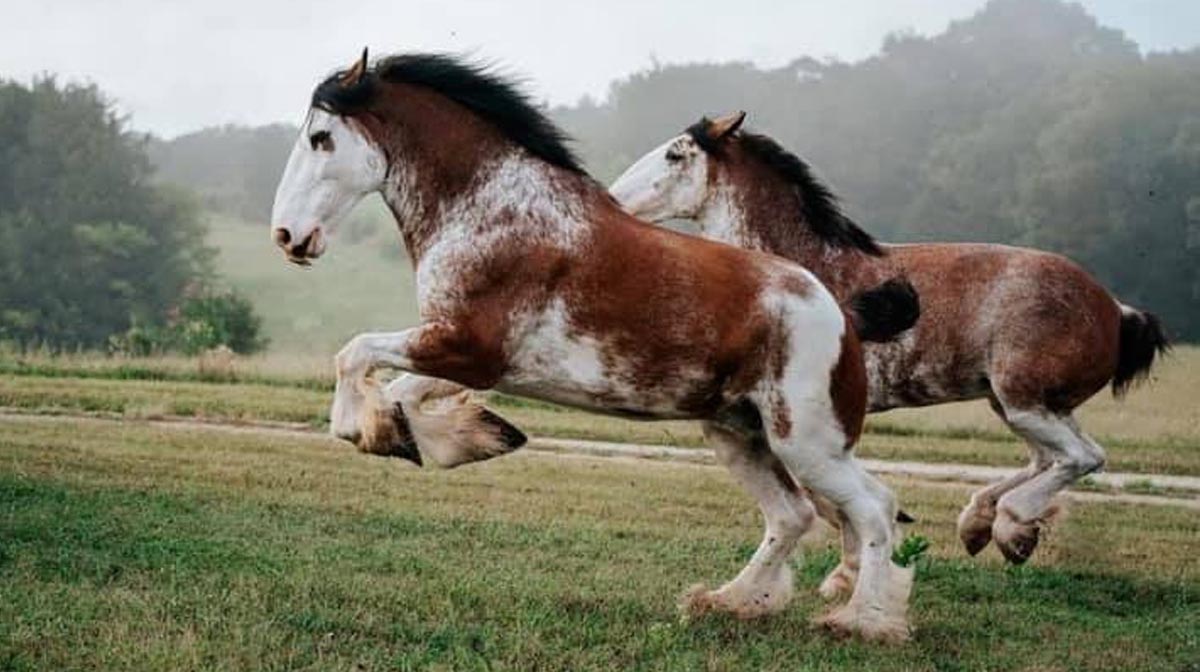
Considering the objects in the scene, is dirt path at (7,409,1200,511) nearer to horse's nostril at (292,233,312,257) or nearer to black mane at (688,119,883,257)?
black mane at (688,119,883,257)

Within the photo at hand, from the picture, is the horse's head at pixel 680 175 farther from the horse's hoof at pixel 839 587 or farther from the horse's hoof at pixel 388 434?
the horse's hoof at pixel 388 434

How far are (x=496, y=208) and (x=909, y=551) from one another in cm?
231

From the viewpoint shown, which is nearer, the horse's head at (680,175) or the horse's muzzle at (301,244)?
the horse's muzzle at (301,244)

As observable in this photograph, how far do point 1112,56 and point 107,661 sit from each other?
135ft

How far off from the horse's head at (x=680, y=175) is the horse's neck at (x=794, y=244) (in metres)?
0.15

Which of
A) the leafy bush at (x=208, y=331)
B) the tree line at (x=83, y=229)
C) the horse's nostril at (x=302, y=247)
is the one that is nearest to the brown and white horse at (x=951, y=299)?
the horse's nostril at (x=302, y=247)

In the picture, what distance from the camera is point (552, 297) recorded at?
6320mm

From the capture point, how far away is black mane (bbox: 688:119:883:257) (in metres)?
8.65

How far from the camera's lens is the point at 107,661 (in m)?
5.46

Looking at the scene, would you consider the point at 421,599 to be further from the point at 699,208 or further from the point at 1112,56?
the point at 1112,56

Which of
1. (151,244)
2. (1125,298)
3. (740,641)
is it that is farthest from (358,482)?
(151,244)

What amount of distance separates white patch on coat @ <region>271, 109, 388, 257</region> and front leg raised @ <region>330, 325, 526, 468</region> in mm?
579

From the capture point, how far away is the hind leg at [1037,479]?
8.86 meters

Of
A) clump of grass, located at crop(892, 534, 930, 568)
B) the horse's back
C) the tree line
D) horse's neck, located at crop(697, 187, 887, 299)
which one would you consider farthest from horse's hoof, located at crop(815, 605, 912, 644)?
the tree line
